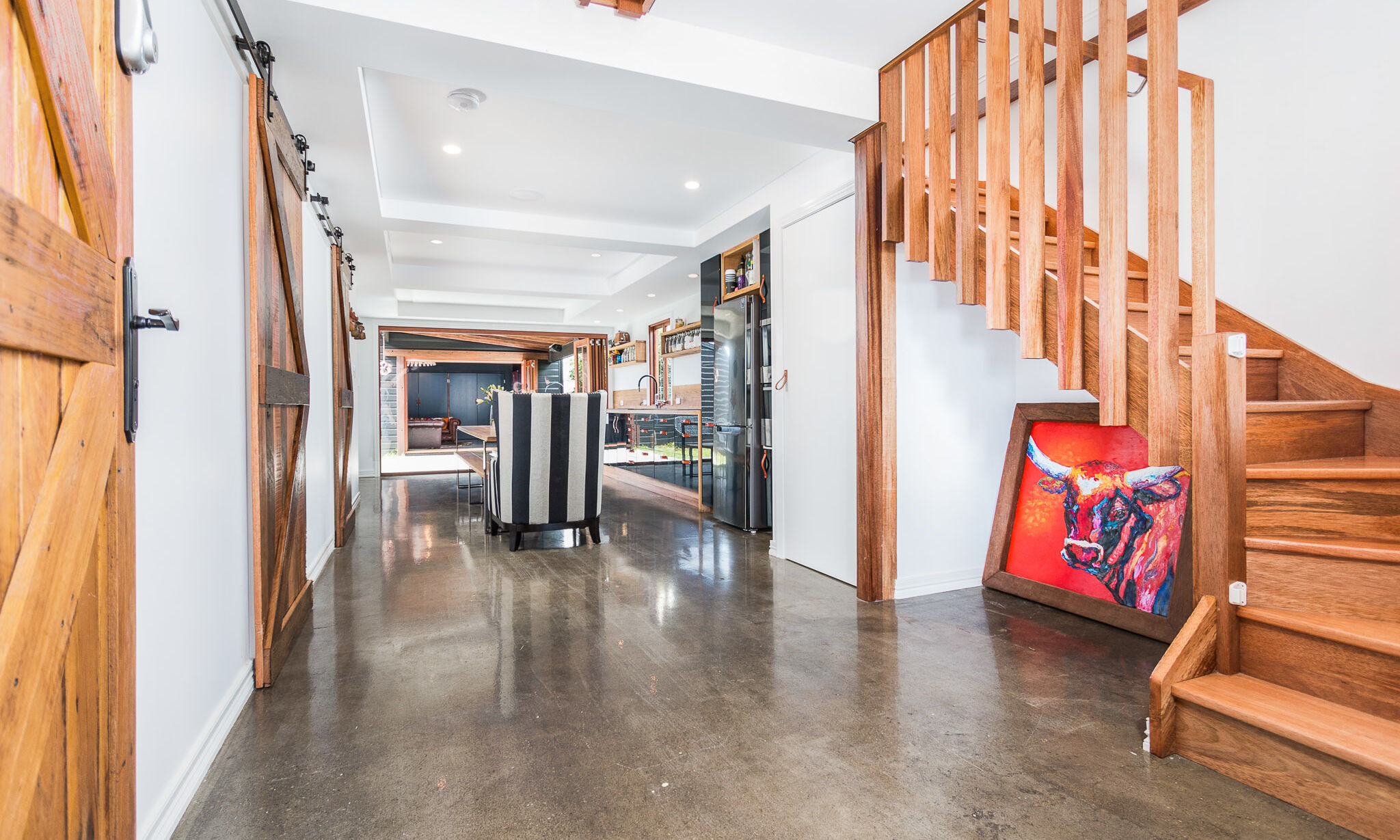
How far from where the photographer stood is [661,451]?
1035 centimetres

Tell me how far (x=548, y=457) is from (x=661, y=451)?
6141 mm

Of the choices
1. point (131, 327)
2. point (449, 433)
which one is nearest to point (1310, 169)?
point (131, 327)

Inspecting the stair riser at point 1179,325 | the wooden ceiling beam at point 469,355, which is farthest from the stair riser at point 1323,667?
the wooden ceiling beam at point 469,355

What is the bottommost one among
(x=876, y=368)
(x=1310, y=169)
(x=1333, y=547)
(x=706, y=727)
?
(x=706, y=727)

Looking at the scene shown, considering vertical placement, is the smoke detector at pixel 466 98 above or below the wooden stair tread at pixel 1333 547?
above

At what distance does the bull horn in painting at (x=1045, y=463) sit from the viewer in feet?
10.4

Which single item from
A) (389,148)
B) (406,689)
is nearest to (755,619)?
(406,689)

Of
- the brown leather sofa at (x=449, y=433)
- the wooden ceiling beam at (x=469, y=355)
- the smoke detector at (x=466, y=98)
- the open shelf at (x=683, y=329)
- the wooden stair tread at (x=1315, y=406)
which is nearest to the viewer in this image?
the wooden stair tread at (x=1315, y=406)

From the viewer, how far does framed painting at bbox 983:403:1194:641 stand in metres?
2.64

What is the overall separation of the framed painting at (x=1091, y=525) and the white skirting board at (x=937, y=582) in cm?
8

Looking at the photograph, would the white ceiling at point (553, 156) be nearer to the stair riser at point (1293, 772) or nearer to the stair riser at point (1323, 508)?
the stair riser at point (1323, 508)

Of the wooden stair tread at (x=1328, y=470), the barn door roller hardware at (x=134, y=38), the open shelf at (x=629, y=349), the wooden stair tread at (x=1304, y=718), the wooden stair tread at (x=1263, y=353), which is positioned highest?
the open shelf at (x=629, y=349)

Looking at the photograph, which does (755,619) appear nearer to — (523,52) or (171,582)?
(171,582)

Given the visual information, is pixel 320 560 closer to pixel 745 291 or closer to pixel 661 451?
pixel 745 291
